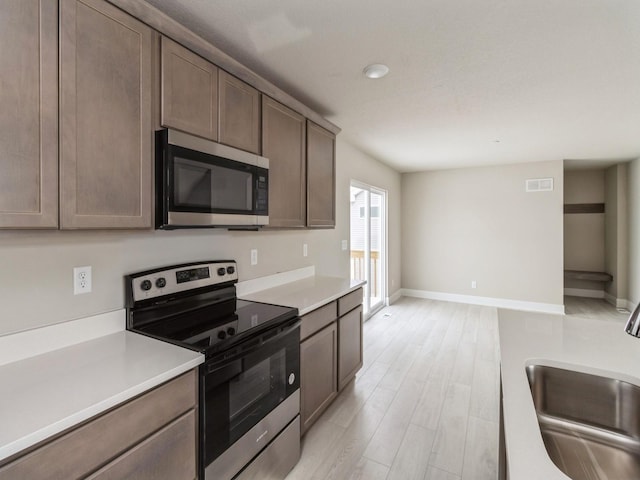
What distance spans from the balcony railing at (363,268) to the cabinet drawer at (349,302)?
189 centimetres

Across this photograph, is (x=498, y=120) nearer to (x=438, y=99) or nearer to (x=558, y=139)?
(x=438, y=99)

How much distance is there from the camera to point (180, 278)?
1.81 meters

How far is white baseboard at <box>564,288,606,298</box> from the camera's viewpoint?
6027mm

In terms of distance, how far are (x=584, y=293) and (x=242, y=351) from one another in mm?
7279

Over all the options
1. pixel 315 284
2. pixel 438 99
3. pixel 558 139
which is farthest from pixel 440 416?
pixel 558 139

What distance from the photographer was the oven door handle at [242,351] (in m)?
1.32

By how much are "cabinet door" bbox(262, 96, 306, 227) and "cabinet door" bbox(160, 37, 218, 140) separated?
434 millimetres

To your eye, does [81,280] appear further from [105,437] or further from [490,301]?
[490,301]

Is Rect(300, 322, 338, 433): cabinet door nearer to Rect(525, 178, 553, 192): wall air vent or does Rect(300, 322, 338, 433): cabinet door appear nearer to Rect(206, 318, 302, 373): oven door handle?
Rect(206, 318, 302, 373): oven door handle

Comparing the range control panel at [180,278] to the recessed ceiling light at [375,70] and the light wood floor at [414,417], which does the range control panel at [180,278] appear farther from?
the recessed ceiling light at [375,70]

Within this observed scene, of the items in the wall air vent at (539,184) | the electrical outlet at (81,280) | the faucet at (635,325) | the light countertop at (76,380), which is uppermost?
the wall air vent at (539,184)

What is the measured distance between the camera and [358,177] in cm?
425

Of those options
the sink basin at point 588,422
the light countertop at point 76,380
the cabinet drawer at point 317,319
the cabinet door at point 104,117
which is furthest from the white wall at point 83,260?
the sink basin at point 588,422

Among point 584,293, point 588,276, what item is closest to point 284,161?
point 588,276
